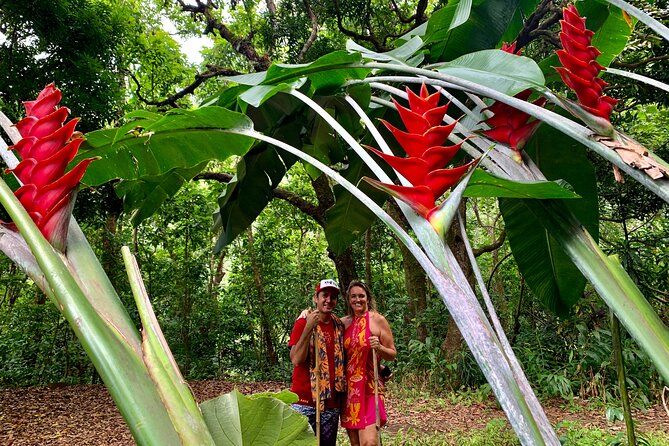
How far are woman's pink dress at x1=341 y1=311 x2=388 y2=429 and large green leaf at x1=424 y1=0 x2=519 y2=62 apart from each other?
5.11ft

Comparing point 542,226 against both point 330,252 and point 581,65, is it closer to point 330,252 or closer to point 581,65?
point 581,65

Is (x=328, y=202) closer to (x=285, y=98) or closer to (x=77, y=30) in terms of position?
(x=77, y=30)

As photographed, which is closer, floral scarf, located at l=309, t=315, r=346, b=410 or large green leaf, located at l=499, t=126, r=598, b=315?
large green leaf, located at l=499, t=126, r=598, b=315

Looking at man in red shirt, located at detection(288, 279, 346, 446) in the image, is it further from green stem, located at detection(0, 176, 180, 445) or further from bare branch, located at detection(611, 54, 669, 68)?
bare branch, located at detection(611, 54, 669, 68)

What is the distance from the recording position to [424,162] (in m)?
0.93

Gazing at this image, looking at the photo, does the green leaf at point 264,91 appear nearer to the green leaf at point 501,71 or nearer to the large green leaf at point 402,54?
the large green leaf at point 402,54

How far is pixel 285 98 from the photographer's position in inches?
72.4

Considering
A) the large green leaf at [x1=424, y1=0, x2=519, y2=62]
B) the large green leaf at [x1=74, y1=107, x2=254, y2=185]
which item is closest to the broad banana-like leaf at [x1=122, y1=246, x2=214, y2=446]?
the large green leaf at [x1=74, y1=107, x2=254, y2=185]

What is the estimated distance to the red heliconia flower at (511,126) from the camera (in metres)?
1.12

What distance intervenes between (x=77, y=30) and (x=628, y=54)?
478 cm

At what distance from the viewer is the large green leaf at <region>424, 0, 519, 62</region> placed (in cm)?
164

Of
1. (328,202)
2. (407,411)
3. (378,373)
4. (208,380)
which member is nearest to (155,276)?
(208,380)

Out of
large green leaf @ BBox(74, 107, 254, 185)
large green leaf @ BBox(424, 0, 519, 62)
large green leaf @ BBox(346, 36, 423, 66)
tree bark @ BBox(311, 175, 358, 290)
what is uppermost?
tree bark @ BBox(311, 175, 358, 290)

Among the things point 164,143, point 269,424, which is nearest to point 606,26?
point 164,143
